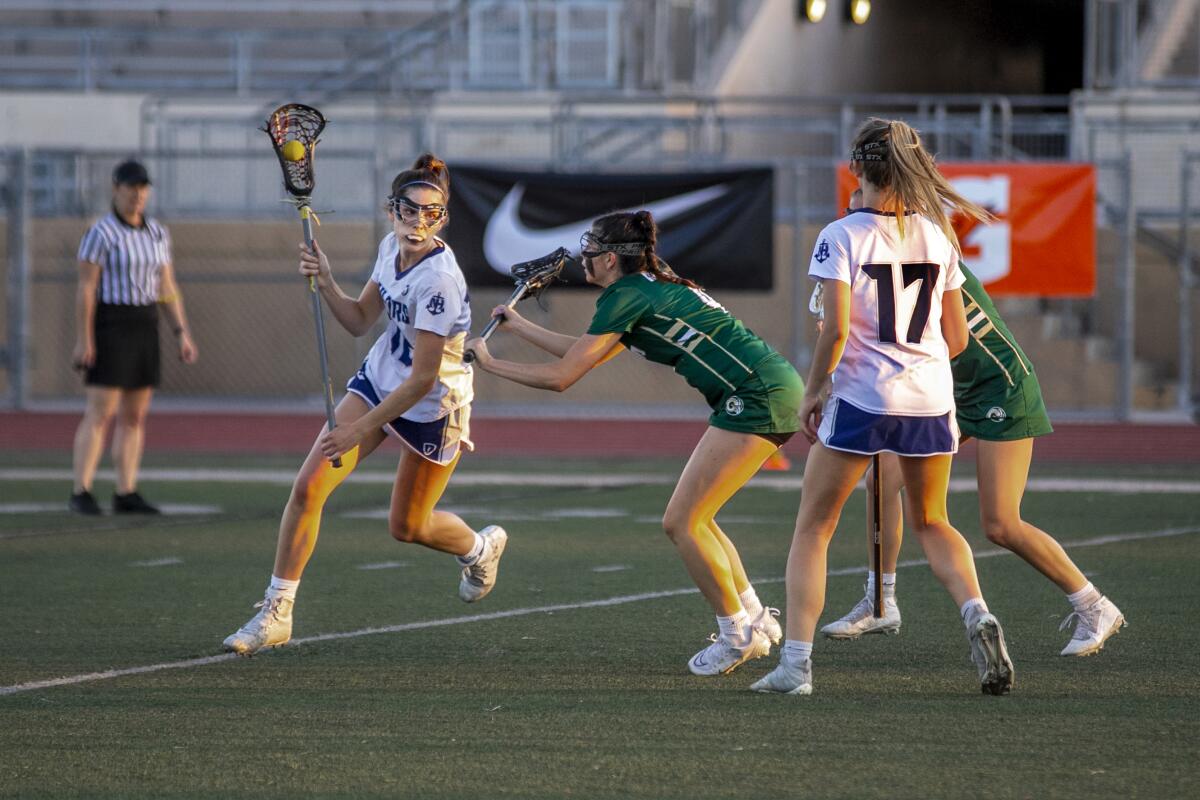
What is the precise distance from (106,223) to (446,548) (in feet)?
A: 15.1

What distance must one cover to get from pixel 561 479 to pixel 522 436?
9.75 feet

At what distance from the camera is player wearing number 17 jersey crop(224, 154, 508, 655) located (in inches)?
254

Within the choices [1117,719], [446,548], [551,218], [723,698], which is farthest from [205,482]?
[1117,719]

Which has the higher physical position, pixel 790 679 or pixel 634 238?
pixel 634 238

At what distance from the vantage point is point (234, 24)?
82.5 ft

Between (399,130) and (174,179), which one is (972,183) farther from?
(174,179)

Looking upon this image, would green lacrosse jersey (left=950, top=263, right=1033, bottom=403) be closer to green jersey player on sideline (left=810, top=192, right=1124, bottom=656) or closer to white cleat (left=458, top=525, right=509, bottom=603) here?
green jersey player on sideline (left=810, top=192, right=1124, bottom=656)

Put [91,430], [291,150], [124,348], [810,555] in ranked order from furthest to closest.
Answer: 1. [91,430]
2. [124,348]
3. [291,150]
4. [810,555]

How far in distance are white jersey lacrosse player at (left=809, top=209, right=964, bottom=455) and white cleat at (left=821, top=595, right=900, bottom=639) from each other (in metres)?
1.30

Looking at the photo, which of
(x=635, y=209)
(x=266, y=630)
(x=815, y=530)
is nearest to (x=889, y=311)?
(x=815, y=530)

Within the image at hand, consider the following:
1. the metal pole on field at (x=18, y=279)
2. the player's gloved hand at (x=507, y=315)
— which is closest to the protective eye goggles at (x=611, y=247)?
the player's gloved hand at (x=507, y=315)

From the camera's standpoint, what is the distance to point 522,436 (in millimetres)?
16359

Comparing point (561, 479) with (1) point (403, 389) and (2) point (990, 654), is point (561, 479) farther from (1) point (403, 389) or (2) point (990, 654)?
(2) point (990, 654)

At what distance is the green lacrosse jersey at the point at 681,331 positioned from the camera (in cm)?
611
